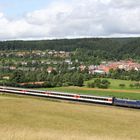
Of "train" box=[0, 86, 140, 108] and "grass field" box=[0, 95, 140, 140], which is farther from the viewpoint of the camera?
"train" box=[0, 86, 140, 108]

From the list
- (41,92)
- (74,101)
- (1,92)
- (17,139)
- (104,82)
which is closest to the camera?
(17,139)

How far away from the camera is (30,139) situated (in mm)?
16594

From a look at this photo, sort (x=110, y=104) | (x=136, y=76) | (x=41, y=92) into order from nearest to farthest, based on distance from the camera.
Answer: (x=110, y=104), (x=41, y=92), (x=136, y=76)

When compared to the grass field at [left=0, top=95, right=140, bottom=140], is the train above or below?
below

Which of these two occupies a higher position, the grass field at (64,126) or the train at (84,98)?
the grass field at (64,126)

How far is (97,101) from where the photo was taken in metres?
77.9

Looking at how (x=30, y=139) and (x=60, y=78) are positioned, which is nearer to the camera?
(x=30, y=139)

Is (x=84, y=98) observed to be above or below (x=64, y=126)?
below

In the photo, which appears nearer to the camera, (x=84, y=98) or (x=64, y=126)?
(x=64, y=126)

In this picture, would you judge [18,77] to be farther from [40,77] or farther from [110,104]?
[110,104]

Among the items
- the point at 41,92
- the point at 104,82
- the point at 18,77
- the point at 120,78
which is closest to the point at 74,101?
the point at 41,92

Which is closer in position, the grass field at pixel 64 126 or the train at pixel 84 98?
the grass field at pixel 64 126

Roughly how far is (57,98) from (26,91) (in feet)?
39.7

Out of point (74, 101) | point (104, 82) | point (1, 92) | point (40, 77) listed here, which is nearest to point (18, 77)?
point (40, 77)
